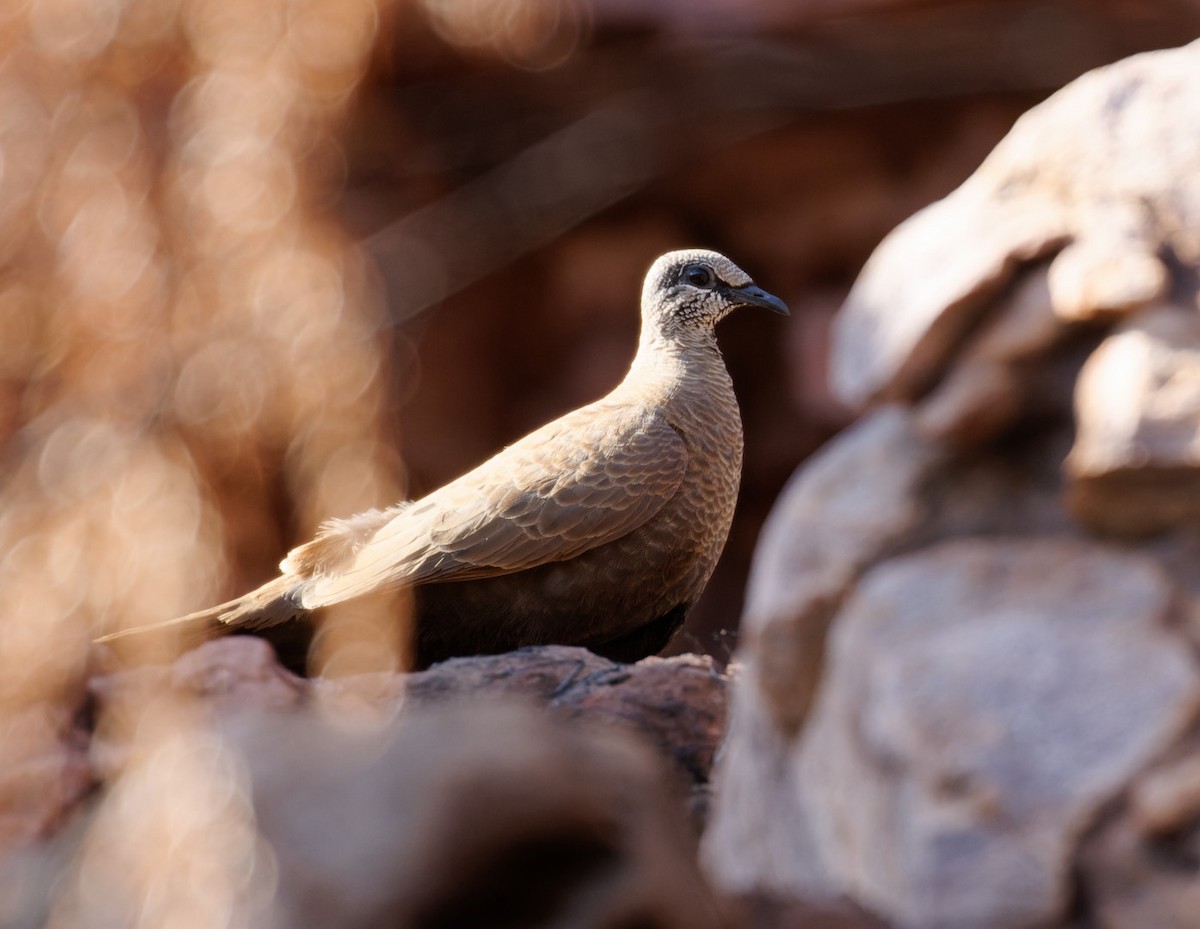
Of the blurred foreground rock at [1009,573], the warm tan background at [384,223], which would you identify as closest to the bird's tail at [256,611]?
the warm tan background at [384,223]

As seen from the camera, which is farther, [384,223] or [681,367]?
[384,223]

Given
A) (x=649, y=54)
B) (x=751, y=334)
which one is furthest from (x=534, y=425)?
(x=649, y=54)

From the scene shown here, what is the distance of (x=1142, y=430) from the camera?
1.62 m

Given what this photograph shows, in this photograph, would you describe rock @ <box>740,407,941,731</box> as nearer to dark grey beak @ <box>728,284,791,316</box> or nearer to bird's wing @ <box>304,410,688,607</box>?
bird's wing @ <box>304,410,688,607</box>

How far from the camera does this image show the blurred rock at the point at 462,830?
1315 millimetres

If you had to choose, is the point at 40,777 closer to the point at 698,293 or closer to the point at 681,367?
the point at 681,367

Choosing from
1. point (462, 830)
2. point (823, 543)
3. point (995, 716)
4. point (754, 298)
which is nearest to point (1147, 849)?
point (995, 716)

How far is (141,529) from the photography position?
159 cm

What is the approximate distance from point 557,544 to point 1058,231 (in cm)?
186

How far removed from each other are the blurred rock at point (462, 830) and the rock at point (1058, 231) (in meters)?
0.77

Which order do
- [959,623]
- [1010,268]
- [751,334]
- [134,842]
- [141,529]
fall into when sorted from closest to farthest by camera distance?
[134,842], [141,529], [959,623], [1010,268], [751,334]

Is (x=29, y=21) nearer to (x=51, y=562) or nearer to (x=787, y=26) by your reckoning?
(x=51, y=562)

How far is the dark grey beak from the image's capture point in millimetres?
3992

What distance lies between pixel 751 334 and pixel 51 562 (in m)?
6.62
